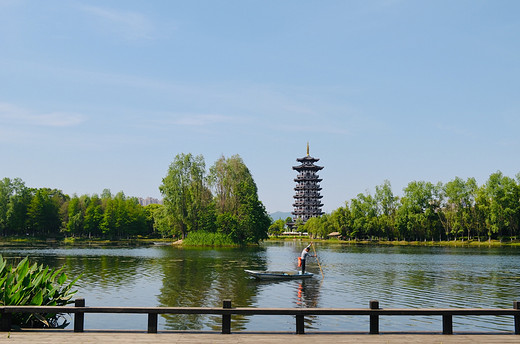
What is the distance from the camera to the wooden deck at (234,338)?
1023 cm

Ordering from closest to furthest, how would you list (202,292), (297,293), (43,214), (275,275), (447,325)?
(447,325), (202,292), (297,293), (275,275), (43,214)

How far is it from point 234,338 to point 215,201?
8602cm

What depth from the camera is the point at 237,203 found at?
9538 centimetres

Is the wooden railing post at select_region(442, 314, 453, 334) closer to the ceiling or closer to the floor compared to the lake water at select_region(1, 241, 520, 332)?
closer to the ceiling

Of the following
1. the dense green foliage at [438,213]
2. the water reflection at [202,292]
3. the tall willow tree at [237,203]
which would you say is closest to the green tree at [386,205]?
the dense green foliage at [438,213]

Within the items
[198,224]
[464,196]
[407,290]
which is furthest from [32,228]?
[407,290]

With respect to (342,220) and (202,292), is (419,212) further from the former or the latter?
(202,292)

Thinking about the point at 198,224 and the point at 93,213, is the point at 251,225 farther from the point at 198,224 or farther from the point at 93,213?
the point at 93,213

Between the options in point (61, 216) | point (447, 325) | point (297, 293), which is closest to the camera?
point (447, 325)

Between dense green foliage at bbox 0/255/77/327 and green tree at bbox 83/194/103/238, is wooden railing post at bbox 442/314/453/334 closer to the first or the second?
dense green foliage at bbox 0/255/77/327

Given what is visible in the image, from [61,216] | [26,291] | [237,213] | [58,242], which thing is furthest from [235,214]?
[26,291]

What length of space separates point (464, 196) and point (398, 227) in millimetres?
17785

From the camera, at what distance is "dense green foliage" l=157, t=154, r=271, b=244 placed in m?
92.2

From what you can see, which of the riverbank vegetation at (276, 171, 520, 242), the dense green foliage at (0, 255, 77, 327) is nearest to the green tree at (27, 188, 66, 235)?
the riverbank vegetation at (276, 171, 520, 242)
